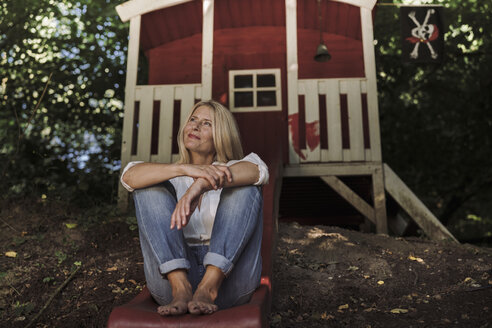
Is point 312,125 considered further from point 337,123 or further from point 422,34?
point 422,34

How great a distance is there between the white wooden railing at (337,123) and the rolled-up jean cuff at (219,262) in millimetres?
3837

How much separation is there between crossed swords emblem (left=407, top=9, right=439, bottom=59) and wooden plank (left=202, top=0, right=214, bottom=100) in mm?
2839

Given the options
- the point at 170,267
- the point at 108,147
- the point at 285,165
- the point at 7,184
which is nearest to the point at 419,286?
the point at 170,267

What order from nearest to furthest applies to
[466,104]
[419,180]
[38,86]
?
[38,86]
[466,104]
[419,180]

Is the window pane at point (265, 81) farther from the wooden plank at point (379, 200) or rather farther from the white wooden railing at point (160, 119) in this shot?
the wooden plank at point (379, 200)

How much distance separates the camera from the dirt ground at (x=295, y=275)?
2.98 m

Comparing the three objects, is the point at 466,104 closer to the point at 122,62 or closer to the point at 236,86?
the point at 236,86

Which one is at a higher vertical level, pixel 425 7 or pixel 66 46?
pixel 66 46

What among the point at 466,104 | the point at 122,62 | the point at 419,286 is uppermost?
the point at 122,62

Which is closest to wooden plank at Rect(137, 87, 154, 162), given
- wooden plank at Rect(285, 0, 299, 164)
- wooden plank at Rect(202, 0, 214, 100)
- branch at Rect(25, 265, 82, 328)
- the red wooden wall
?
wooden plank at Rect(202, 0, 214, 100)

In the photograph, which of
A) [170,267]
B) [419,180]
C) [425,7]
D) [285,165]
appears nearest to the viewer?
[170,267]

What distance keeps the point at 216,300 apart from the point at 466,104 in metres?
9.40

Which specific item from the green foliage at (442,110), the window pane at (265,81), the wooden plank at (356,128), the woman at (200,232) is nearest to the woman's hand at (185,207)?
the woman at (200,232)

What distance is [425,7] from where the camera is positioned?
642cm
